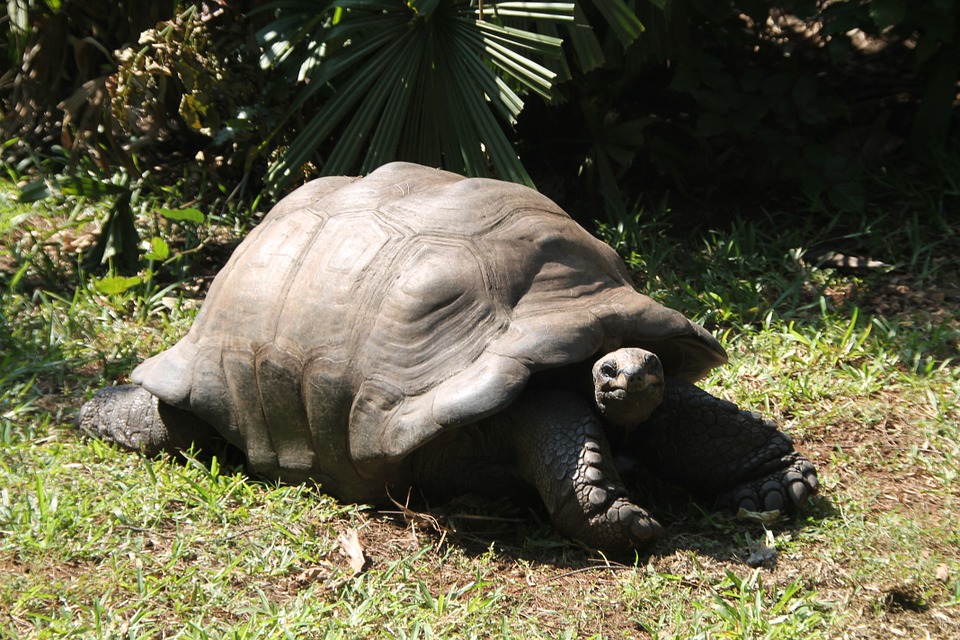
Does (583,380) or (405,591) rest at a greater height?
(583,380)

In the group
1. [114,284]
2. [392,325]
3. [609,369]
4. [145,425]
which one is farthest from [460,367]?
[114,284]

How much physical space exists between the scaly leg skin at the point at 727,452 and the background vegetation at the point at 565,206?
4.6 inches

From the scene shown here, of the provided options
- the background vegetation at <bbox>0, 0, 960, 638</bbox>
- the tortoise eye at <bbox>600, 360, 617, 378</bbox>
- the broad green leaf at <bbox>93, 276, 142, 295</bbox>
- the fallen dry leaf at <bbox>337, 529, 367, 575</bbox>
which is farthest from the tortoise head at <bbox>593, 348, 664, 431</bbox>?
the broad green leaf at <bbox>93, 276, 142, 295</bbox>

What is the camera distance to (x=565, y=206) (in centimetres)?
564

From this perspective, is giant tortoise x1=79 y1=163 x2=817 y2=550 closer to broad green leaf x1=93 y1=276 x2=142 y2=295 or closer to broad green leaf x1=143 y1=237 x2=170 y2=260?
broad green leaf x1=93 y1=276 x2=142 y2=295

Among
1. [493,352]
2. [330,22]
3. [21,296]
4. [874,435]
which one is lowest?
[874,435]

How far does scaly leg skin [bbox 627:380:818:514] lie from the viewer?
10.2 ft

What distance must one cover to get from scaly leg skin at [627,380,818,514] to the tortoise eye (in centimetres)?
41

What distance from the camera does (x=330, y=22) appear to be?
4766 mm

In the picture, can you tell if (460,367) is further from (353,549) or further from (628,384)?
(353,549)

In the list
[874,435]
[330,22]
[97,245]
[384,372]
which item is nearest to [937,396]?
[874,435]

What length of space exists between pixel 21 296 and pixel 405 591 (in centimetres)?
295

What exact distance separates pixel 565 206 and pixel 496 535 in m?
2.88

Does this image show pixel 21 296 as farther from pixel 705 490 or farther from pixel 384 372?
pixel 705 490
